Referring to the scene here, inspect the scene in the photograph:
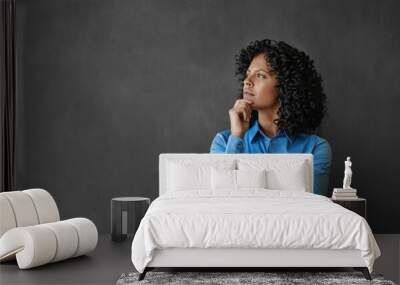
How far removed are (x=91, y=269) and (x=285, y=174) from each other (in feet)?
7.07

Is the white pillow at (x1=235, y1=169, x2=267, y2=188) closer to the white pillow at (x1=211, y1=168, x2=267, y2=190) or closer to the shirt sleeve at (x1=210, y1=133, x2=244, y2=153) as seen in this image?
the white pillow at (x1=211, y1=168, x2=267, y2=190)

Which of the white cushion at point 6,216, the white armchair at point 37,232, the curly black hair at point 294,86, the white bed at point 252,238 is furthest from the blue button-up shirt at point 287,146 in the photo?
→ the white cushion at point 6,216

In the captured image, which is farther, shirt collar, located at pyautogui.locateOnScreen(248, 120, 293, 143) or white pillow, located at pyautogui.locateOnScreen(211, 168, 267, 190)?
shirt collar, located at pyautogui.locateOnScreen(248, 120, 293, 143)

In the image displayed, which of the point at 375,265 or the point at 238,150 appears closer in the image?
the point at 375,265

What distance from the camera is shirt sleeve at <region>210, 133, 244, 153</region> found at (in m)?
6.84

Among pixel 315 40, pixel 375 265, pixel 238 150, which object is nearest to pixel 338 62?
pixel 315 40

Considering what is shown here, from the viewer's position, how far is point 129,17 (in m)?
7.12

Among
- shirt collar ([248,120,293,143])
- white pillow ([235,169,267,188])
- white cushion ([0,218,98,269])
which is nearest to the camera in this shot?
white cushion ([0,218,98,269])

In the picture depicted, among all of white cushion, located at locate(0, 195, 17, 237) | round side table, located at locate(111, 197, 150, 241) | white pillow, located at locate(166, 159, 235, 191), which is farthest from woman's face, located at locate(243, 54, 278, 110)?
white cushion, located at locate(0, 195, 17, 237)

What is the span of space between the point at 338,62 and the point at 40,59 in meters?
3.25

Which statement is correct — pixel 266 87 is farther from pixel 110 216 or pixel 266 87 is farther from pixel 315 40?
pixel 110 216

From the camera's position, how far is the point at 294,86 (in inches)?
270

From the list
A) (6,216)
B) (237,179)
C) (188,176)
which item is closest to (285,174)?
(237,179)

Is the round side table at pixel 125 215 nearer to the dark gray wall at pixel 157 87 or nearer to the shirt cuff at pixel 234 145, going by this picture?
the dark gray wall at pixel 157 87
